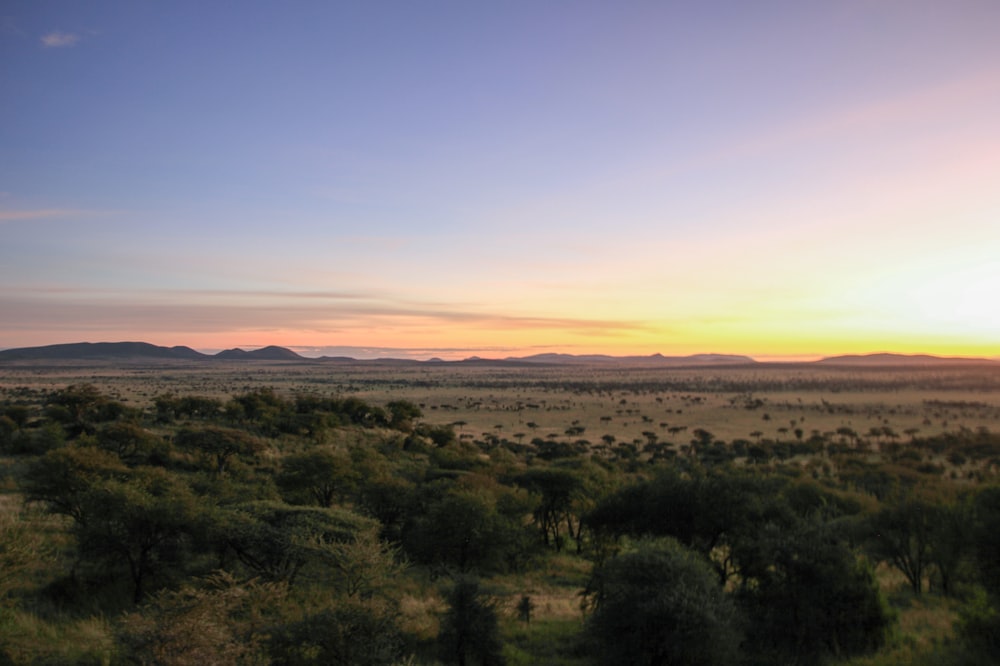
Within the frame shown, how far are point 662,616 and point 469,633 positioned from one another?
4.39 meters

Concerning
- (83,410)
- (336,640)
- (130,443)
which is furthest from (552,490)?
(83,410)

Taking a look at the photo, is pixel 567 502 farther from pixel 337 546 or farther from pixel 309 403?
pixel 309 403

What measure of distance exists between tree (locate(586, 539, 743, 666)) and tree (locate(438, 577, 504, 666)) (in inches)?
86.2

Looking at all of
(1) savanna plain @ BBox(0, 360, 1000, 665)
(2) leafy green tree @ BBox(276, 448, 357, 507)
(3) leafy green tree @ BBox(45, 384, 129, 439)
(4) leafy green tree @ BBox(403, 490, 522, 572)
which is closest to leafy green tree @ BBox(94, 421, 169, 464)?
(1) savanna plain @ BBox(0, 360, 1000, 665)

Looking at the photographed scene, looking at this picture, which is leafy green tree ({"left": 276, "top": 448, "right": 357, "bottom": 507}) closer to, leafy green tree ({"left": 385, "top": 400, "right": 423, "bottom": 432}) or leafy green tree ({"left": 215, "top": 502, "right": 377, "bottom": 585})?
leafy green tree ({"left": 215, "top": 502, "right": 377, "bottom": 585})

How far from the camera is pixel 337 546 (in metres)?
14.5

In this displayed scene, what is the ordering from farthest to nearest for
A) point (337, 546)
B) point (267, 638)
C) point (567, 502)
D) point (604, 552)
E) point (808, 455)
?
point (808, 455)
point (567, 502)
point (604, 552)
point (337, 546)
point (267, 638)

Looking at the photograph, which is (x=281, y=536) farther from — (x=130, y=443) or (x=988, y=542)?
(x=130, y=443)

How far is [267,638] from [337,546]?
3.71m

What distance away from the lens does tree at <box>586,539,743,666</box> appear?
11.1 m

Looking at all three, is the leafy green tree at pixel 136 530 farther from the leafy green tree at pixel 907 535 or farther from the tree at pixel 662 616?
the leafy green tree at pixel 907 535

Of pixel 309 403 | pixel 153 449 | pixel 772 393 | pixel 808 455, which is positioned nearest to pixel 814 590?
pixel 153 449

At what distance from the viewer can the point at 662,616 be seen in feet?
37.2

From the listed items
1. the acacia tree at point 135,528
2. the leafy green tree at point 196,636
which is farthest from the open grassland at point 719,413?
the leafy green tree at point 196,636
